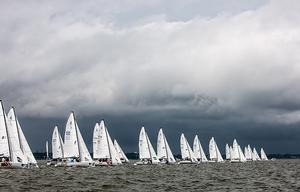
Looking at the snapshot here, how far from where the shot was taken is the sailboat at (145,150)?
136 metres

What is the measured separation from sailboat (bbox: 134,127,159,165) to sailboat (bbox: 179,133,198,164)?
21446mm

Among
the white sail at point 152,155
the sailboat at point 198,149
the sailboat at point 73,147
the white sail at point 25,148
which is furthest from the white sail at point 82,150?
the sailboat at point 198,149

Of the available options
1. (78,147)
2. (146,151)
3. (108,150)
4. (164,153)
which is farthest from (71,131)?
(164,153)

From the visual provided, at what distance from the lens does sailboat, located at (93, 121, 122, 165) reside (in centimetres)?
11706

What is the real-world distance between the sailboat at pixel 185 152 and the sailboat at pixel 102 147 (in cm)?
4357

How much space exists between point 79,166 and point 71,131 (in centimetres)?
704

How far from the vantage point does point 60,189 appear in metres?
51.4

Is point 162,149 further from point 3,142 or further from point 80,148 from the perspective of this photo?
point 3,142

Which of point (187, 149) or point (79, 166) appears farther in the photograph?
point (187, 149)

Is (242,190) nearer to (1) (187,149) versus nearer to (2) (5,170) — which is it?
(2) (5,170)

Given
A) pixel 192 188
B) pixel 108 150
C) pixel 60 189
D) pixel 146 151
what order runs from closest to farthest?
pixel 60 189, pixel 192 188, pixel 108 150, pixel 146 151

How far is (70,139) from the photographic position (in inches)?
4119

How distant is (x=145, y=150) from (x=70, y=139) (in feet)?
117

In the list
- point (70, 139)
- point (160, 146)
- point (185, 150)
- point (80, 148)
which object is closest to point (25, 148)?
point (70, 139)
